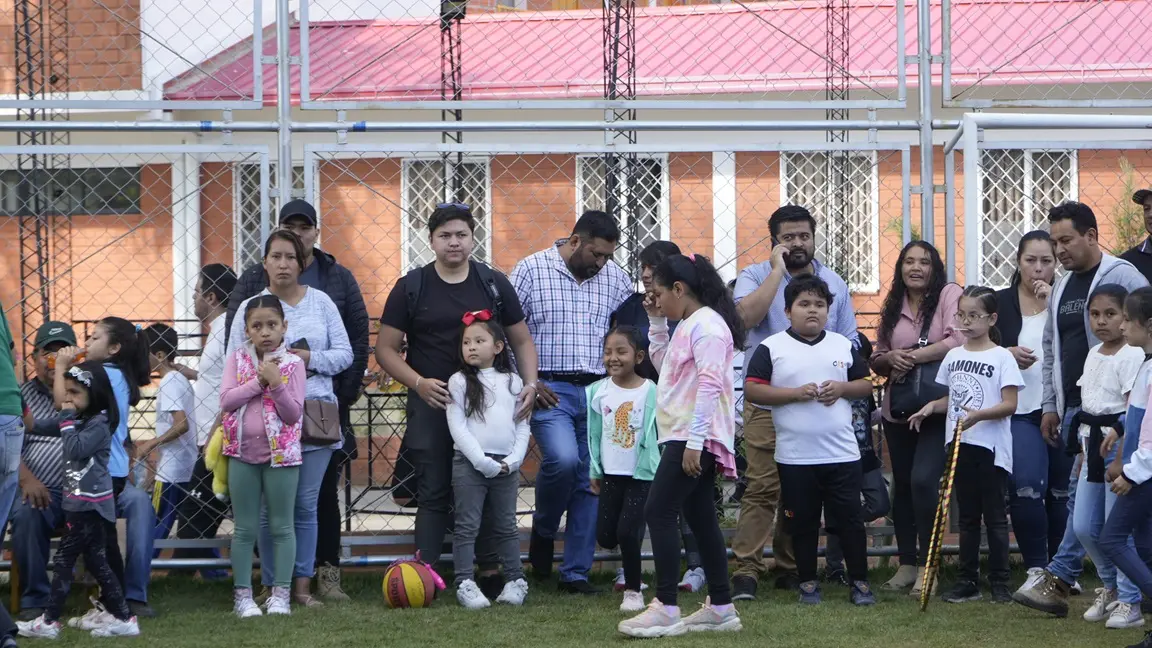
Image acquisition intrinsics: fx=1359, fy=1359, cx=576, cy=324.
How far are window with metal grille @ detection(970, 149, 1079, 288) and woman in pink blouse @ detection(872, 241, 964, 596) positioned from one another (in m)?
1.28

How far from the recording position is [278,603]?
5.86m

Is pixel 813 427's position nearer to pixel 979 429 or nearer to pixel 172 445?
pixel 979 429

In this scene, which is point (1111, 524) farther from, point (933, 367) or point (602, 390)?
point (602, 390)

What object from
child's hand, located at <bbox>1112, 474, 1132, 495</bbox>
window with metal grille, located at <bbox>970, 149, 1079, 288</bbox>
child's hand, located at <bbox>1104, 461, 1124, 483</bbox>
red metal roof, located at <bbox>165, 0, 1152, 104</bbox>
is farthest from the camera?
red metal roof, located at <bbox>165, 0, 1152, 104</bbox>

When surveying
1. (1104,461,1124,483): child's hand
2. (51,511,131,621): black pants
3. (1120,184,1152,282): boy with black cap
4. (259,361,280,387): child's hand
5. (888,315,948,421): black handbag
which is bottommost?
(51,511,131,621): black pants

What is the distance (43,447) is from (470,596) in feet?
6.39

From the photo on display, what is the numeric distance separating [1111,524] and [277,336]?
11.4ft

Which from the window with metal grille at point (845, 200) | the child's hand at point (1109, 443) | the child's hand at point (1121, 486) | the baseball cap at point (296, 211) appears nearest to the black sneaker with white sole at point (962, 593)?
the child's hand at point (1109, 443)

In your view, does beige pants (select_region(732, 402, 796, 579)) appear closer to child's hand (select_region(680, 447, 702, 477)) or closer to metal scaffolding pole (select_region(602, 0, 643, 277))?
child's hand (select_region(680, 447, 702, 477))

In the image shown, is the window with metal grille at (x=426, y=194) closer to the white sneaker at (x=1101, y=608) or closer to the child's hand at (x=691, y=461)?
the child's hand at (x=691, y=461)

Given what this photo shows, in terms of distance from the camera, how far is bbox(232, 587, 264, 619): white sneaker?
5.81m

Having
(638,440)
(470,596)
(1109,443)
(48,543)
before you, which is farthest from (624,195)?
(48,543)

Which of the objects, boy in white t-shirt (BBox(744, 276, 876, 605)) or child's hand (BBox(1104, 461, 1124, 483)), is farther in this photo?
boy in white t-shirt (BBox(744, 276, 876, 605))

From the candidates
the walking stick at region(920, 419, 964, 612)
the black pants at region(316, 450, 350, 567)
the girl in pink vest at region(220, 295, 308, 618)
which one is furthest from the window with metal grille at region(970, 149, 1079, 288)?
the girl in pink vest at region(220, 295, 308, 618)
